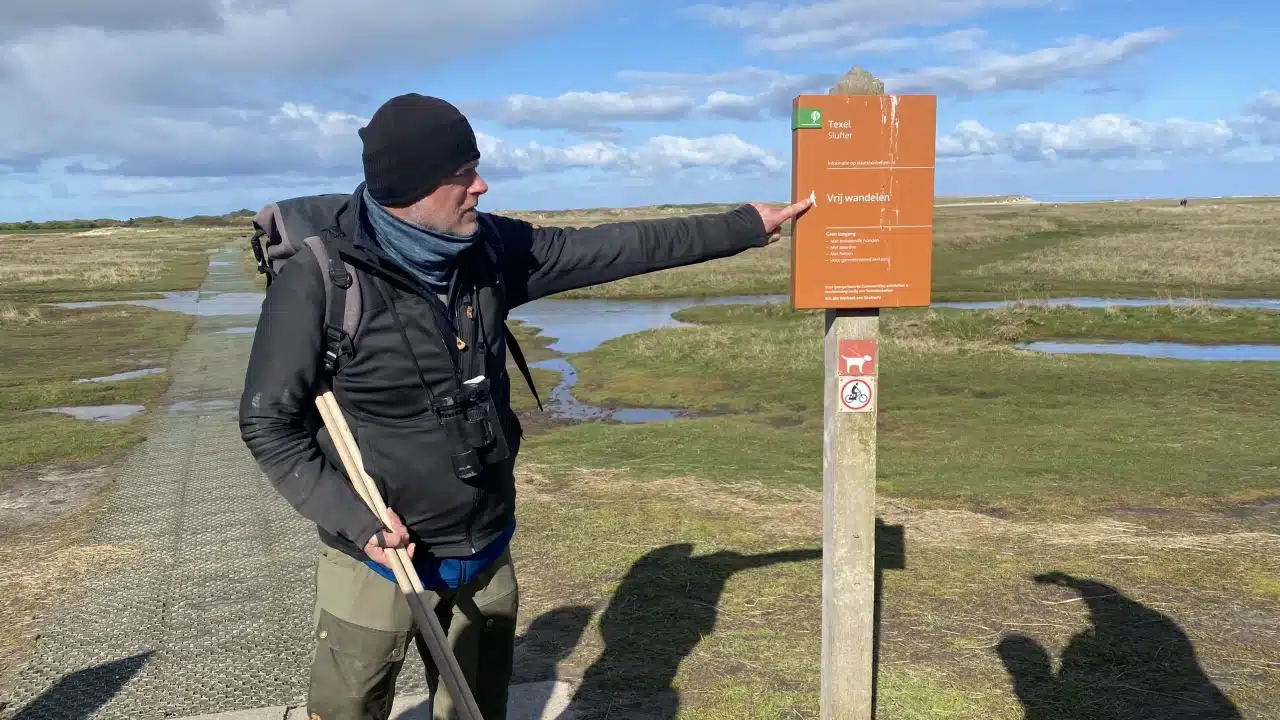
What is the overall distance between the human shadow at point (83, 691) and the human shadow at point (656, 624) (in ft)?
7.85

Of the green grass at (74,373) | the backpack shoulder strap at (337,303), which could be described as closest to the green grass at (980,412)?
the green grass at (74,373)

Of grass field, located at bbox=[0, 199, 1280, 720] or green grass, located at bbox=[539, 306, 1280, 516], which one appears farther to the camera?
green grass, located at bbox=[539, 306, 1280, 516]

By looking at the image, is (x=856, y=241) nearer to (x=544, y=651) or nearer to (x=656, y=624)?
(x=656, y=624)

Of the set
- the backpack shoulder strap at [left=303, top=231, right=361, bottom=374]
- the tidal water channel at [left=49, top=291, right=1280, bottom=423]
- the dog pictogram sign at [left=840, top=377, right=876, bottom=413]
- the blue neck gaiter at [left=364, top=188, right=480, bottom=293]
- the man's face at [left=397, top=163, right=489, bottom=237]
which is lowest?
the tidal water channel at [left=49, top=291, right=1280, bottom=423]

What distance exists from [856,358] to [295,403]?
7.41ft

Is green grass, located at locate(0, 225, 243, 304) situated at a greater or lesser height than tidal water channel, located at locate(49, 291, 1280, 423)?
greater

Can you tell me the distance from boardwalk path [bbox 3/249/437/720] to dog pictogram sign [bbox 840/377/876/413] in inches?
103

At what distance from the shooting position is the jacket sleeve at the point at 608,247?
3152 millimetres

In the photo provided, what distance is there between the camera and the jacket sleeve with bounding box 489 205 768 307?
124 inches

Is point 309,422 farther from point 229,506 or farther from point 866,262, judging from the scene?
point 229,506

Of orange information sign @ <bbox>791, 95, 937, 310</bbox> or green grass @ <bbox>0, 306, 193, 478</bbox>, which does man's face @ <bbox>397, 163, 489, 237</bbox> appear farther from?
green grass @ <bbox>0, 306, 193, 478</bbox>

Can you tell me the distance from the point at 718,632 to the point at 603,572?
119 cm

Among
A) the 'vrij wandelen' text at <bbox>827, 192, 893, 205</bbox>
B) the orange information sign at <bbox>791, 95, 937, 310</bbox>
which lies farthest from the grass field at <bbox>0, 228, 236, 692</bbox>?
the 'vrij wandelen' text at <bbox>827, 192, 893, 205</bbox>

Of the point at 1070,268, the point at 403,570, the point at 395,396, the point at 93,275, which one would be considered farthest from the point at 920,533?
the point at 93,275
